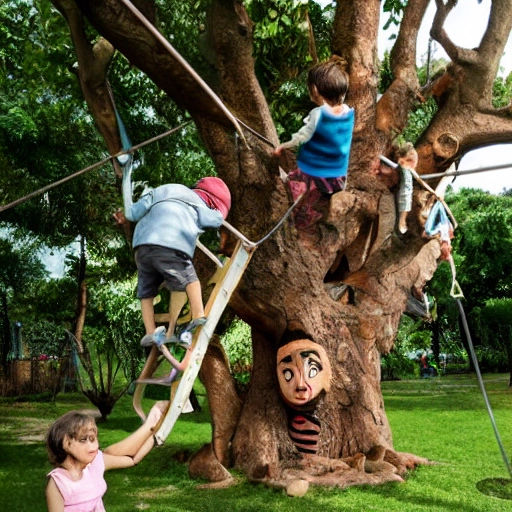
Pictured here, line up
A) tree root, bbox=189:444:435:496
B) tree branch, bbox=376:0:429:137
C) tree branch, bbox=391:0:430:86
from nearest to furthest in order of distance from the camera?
1. tree root, bbox=189:444:435:496
2. tree branch, bbox=376:0:429:137
3. tree branch, bbox=391:0:430:86

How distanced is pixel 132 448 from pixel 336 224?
421 centimetres

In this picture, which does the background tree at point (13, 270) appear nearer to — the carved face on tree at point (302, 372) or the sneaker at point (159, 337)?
the carved face on tree at point (302, 372)

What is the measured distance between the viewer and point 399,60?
731 cm

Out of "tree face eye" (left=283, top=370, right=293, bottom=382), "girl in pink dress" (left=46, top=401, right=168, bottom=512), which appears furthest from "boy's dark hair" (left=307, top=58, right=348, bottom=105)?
"tree face eye" (left=283, top=370, right=293, bottom=382)

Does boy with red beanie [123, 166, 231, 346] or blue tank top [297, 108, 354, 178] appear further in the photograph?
blue tank top [297, 108, 354, 178]

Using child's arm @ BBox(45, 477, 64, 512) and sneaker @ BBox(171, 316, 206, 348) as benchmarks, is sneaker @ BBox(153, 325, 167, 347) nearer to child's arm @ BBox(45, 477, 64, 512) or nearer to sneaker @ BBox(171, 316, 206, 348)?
sneaker @ BBox(171, 316, 206, 348)

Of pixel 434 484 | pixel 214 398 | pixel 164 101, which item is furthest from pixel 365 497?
pixel 164 101

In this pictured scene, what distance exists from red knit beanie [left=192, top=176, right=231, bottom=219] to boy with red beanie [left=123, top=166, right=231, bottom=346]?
13 cm

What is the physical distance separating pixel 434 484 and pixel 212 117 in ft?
12.3

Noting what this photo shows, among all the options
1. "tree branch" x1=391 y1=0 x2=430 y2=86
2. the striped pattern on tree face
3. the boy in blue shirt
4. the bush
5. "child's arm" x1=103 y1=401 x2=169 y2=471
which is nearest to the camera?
"child's arm" x1=103 y1=401 x2=169 y2=471

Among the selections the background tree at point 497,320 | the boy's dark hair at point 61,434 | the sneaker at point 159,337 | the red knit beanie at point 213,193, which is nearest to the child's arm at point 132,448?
the boy's dark hair at point 61,434

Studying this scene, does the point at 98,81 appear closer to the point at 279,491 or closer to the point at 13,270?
the point at 279,491

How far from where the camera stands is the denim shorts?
344 centimetres

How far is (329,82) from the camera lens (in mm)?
3908
